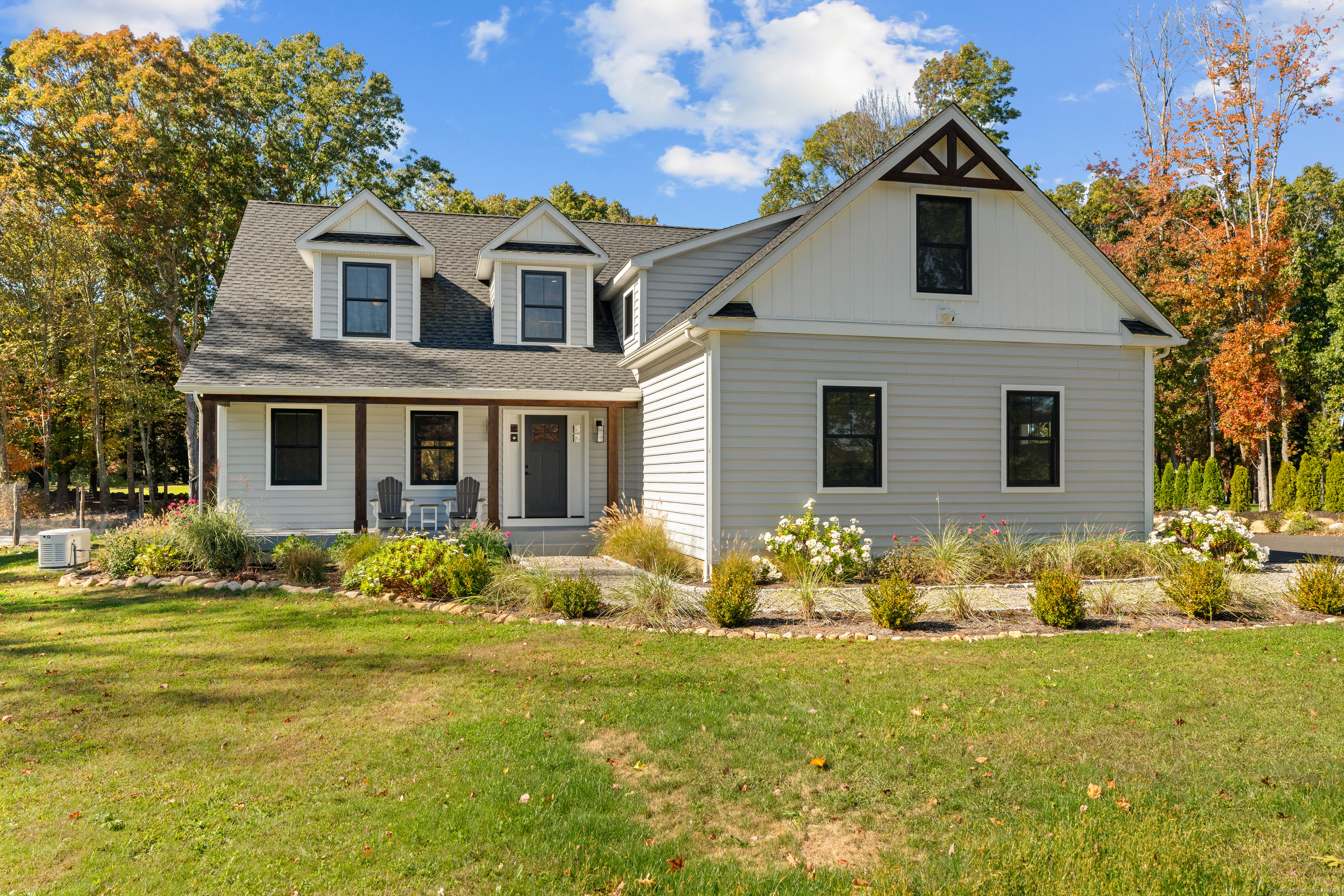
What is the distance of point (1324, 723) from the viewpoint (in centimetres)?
501

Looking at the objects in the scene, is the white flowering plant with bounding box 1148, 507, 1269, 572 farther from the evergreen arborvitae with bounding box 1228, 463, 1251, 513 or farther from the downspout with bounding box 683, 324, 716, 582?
the evergreen arborvitae with bounding box 1228, 463, 1251, 513

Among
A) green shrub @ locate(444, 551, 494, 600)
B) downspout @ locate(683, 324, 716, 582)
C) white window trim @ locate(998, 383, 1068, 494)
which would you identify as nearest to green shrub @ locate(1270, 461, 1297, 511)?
white window trim @ locate(998, 383, 1068, 494)

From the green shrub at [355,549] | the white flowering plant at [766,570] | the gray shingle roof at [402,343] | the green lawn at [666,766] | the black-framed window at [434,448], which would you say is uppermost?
the gray shingle roof at [402,343]

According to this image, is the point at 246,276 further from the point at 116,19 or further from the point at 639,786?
the point at 639,786

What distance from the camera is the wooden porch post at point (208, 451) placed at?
1296 cm

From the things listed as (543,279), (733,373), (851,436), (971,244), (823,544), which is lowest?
(823,544)

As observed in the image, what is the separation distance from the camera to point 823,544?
10.2 metres

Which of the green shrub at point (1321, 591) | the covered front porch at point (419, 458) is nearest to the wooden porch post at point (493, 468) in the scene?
the covered front porch at point (419, 458)

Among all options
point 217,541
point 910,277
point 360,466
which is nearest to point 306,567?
point 217,541

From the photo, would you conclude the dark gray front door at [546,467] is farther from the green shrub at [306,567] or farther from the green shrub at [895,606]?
the green shrub at [895,606]

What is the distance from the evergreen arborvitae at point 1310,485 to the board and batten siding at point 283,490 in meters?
21.8

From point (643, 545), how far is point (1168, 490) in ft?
64.5

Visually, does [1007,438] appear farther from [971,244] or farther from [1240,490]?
[1240,490]

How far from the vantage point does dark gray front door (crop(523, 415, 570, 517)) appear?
15.6m
